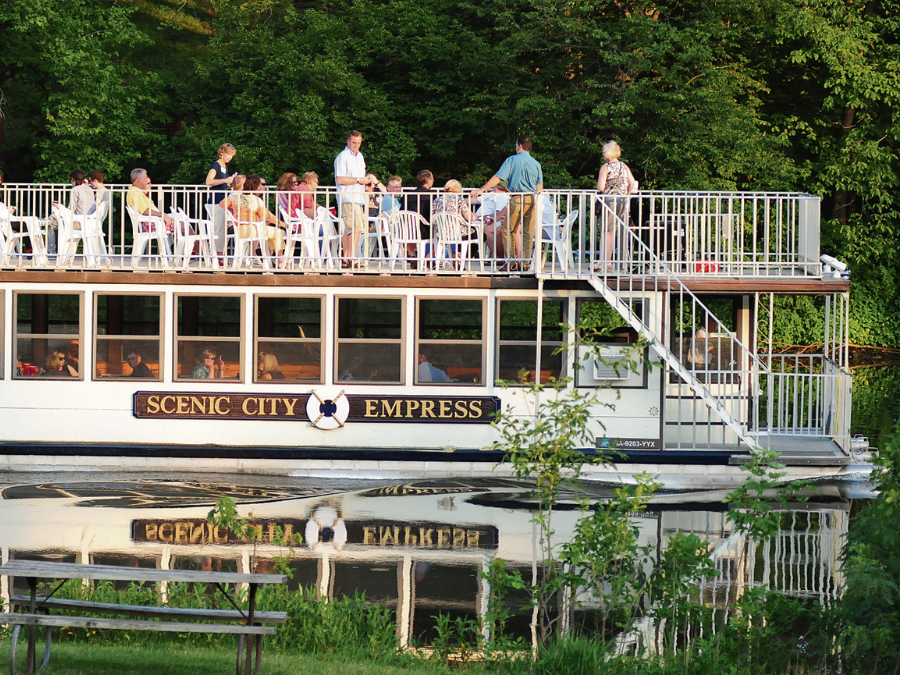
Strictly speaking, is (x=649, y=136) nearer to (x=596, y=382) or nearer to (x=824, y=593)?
(x=596, y=382)

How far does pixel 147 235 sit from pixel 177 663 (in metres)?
10.1

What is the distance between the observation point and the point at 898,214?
37250 mm

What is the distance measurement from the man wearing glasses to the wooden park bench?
887 centimetres

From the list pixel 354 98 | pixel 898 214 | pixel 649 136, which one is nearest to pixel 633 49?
pixel 649 136

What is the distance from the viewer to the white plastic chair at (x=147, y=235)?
56.1 feet

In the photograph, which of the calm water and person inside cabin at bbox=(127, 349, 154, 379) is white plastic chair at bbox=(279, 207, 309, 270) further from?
the calm water

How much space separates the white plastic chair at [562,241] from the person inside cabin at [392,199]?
2143 mm

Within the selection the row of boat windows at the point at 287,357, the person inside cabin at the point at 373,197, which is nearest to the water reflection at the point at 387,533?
the row of boat windows at the point at 287,357

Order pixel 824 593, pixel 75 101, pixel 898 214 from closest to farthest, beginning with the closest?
pixel 824 593 → pixel 75 101 → pixel 898 214

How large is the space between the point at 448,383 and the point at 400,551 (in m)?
4.86

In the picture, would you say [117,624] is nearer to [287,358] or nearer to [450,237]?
[287,358]

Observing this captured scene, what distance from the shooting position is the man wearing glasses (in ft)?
56.1

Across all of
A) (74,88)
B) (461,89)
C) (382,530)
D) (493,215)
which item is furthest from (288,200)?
(461,89)

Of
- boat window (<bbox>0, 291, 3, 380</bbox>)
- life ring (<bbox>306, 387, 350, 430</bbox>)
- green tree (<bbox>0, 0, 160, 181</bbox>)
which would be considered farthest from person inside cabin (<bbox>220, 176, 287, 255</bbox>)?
green tree (<bbox>0, 0, 160, 181</bbox>)
